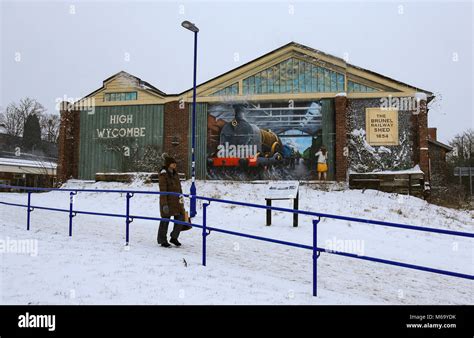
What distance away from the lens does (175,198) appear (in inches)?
283

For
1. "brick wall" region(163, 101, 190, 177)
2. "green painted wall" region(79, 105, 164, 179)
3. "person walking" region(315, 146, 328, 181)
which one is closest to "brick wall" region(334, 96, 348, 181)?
"person walking" region(315, 146, 328, 181)

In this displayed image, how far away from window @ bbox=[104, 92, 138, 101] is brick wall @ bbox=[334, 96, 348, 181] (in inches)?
449

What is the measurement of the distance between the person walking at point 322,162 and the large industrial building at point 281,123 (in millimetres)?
289

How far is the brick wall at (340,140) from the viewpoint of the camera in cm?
1939

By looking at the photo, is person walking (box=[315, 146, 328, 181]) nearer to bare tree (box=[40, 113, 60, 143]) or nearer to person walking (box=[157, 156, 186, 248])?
person walking (box=[157, 156, 186, 248])

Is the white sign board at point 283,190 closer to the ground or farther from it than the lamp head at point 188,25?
closer to the ground

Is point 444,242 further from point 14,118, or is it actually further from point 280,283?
point 14,118

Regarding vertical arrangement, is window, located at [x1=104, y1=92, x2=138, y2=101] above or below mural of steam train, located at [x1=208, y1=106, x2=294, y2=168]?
above

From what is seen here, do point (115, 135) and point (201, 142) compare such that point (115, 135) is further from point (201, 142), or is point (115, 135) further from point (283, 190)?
point (283, 190)

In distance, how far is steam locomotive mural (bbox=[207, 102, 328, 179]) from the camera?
20078mm

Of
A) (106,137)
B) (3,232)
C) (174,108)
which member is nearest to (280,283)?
(3,232)

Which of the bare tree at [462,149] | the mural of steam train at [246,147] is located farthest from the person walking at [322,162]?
the bare tree at [462,149]

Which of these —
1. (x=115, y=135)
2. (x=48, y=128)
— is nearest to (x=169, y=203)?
(x=115, y=135)

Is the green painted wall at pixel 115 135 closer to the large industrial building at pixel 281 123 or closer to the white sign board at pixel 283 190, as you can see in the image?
the large industrial building at pixel 281 123
